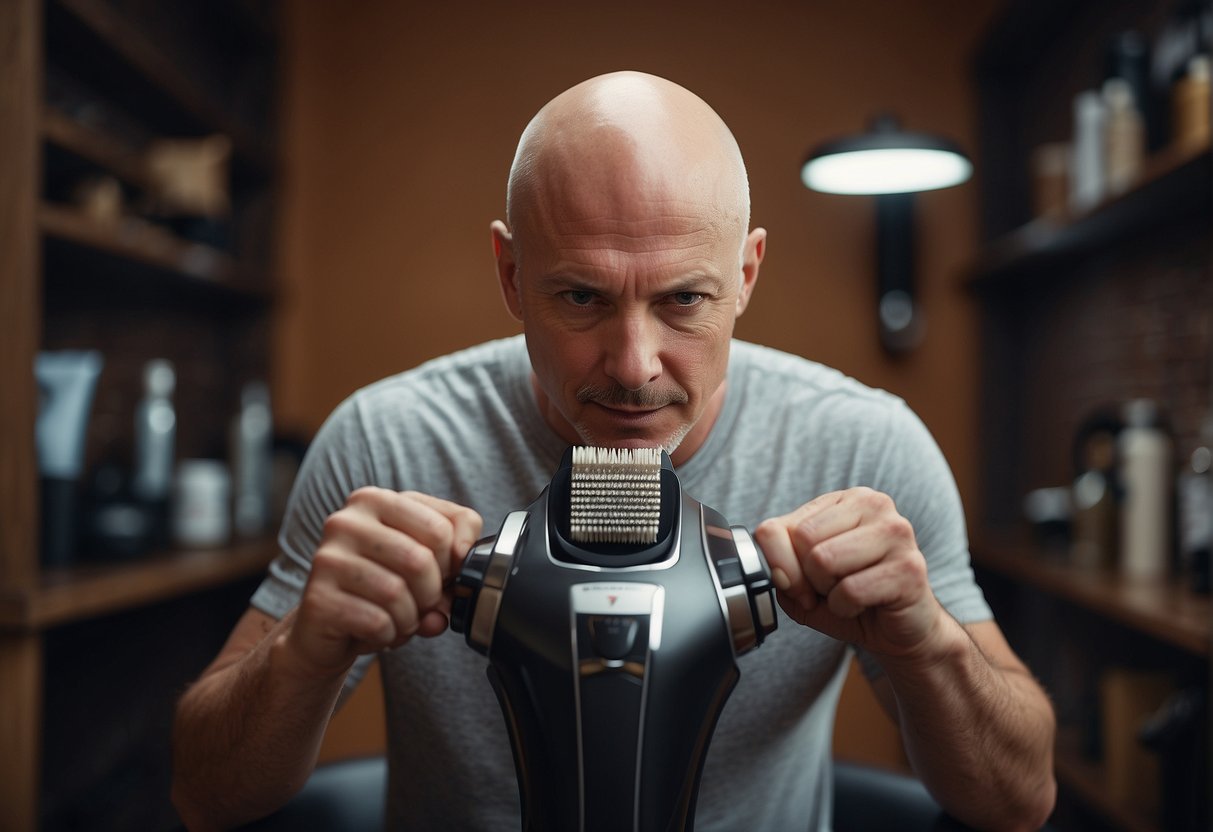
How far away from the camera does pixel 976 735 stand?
99 cm

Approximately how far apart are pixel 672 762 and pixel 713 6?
2.44m

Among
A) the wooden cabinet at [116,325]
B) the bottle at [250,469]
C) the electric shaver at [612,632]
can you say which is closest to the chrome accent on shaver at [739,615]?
the electric shaver at [612,632]

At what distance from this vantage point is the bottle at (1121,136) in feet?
6.29

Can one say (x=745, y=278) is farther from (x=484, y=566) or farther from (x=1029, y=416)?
(x=1029, y=416)

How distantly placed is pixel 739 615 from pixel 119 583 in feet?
4.89

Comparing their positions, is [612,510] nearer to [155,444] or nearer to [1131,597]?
[1131,597]

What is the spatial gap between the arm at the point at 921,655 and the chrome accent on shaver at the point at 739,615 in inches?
2.6

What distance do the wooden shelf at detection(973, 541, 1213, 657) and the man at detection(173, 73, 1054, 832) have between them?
18.5 inches

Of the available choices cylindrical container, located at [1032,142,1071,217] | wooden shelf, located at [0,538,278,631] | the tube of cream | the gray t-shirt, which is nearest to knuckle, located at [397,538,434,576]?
the gray t-shirt

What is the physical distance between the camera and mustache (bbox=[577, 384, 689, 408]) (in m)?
0.97

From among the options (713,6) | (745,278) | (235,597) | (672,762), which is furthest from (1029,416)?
(672,762)

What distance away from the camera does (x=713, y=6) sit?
107 inches

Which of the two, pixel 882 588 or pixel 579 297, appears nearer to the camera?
pixel 882 588

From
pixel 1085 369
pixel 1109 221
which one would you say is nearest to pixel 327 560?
pixel 1109 221
